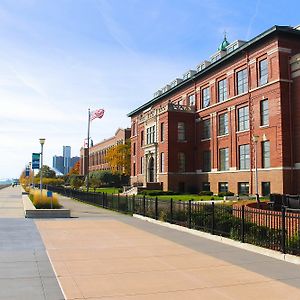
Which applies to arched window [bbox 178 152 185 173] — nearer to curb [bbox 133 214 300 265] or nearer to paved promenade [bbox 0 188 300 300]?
curb [bbox 133 214 300 265]

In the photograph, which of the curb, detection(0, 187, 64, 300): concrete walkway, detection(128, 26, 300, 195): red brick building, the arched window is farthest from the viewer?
the arched window

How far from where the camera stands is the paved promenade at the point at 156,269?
721cm

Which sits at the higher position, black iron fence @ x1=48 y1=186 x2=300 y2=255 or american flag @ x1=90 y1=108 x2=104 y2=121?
american flag @ x1=90 y1=108 x2=104 y2=121

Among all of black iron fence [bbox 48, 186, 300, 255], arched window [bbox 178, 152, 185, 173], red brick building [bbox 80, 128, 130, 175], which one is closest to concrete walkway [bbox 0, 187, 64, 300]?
black iron fence [bbox 48, 186, 300, 255]

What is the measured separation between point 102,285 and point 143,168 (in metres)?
60.4

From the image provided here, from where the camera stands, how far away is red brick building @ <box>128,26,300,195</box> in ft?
134

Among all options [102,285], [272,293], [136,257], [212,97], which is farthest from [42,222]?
[212,97]

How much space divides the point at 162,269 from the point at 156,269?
0.13 meters

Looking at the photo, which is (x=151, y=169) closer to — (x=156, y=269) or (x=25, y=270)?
(x=156, y=269)

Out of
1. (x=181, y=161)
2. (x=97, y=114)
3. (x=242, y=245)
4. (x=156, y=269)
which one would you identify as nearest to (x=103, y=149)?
(x=97, y=114)

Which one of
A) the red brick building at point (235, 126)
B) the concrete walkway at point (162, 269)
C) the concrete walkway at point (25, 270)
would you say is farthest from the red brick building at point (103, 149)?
the concrete walkway at point (162, 269)

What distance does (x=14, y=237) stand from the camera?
45.3ft

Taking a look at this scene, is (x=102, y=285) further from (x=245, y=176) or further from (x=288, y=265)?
(x=245, y=176)

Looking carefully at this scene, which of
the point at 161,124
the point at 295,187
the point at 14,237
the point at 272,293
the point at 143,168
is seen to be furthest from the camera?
the point at 143,168
